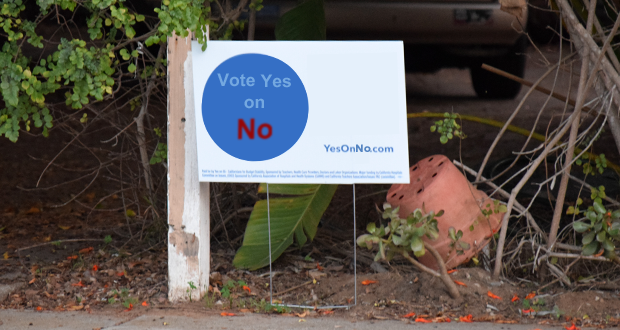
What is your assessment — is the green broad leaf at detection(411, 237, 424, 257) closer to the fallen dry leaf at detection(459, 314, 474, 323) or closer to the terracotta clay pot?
the fallen dry leaf at detection(459, 314, 474, 323)

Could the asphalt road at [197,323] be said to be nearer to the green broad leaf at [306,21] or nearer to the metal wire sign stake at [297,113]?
the metal wire sign stake at [297,113]

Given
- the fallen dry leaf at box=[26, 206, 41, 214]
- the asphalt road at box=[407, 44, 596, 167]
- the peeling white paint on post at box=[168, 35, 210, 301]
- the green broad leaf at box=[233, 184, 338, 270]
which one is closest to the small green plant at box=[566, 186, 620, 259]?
the green broad leaf at box=[233, 184, 338, 270]

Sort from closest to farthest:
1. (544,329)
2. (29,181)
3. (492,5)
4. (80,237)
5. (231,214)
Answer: (544,329), (231,214), (80,237), (29,181), (492,5)

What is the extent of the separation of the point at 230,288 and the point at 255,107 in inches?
Result: 44.4

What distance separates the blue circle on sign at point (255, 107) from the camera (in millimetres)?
3568

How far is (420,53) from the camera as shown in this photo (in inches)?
490

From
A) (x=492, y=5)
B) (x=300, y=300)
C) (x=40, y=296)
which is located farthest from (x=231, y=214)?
(x=492, y=5)

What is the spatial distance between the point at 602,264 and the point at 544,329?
1.14m

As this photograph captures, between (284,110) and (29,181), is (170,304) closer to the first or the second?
(284,110)

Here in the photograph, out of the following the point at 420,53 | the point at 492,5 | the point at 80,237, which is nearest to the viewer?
the point at 80,237

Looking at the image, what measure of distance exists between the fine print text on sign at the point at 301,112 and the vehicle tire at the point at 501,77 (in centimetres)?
642

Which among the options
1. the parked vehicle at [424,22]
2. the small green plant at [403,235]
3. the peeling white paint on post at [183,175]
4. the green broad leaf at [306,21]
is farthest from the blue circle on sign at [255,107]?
the parked vehicle at [424,22]

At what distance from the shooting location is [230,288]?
386 cm

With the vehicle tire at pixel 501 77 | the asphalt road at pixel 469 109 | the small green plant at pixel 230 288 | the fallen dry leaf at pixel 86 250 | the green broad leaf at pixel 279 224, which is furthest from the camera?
the vehicle tire at pixel 501 77
